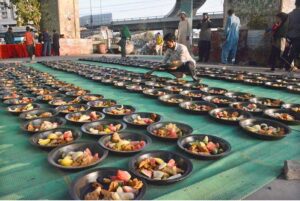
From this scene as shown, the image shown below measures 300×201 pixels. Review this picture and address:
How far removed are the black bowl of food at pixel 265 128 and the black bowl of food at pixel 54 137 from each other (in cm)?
172

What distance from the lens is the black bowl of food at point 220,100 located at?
3859 millimetres

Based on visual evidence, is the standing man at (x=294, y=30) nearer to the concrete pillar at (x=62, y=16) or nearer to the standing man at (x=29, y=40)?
the standing man at (x=29, y=40)

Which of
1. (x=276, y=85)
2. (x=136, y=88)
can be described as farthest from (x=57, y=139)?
(x=276, y=85)

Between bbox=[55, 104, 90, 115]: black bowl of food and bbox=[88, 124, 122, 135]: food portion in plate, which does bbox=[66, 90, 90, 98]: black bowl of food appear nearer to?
bbox=[55, 104, 90, 115]: black bowl of food

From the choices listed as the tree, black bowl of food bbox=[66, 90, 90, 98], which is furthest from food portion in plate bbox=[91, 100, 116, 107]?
the tree

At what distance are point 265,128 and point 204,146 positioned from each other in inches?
36.2

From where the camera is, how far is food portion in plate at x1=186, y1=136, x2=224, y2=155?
2.33 meters

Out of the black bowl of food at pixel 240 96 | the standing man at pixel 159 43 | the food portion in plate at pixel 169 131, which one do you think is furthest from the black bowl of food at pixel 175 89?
the standing man at pixel 159 43

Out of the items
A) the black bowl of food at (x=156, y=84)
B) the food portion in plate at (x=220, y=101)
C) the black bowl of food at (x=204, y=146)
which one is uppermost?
the black bowl of food at (x=156, y=84)

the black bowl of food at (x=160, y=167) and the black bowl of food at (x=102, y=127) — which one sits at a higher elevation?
the black bowl of food at (x=102, y=127)

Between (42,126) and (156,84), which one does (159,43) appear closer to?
(156,84)

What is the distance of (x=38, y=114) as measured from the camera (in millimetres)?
3404

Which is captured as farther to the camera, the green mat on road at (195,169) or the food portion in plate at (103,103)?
the food portion in plate at (103,103)

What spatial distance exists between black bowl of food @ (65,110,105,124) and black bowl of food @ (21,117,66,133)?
110 mm
